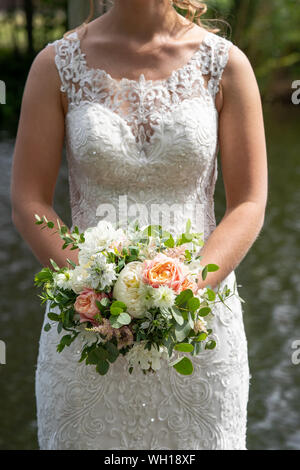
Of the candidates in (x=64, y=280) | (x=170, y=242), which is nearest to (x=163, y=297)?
(x=170, y=242)

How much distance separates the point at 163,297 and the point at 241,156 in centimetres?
62

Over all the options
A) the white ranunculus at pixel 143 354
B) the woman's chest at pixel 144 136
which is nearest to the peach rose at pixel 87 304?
the white ranunculus at pixel 143 354

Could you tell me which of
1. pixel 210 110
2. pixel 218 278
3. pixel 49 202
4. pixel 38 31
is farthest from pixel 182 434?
pixel 38 31

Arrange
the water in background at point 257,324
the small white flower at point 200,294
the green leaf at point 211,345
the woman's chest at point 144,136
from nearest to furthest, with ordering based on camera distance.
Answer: the small white flower at point 200,294 → the green leaf at point 211,345 → the woman's chest at point 144,136 → the water in background at point 257,324

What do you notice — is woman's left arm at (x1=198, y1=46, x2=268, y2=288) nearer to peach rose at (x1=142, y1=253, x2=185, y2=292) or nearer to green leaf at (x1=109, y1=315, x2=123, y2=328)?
peach rose at (x1=142, y1=253, x2=185, y2=292)

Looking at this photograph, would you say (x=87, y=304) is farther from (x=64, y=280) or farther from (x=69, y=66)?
(x=69, y=66)

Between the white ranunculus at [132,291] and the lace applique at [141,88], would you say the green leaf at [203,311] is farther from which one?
the lace applique at [141,88]

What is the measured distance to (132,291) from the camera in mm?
1953

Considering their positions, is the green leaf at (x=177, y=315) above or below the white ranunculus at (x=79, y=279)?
below

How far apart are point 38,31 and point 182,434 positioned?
15.5 metres

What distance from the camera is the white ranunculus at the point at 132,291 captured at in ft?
6.39

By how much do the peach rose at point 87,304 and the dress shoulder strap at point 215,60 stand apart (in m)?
0.78

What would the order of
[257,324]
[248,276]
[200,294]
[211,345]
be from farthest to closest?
[248,276], [257,324], [211,345], [200,294]

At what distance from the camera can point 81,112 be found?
235cm
